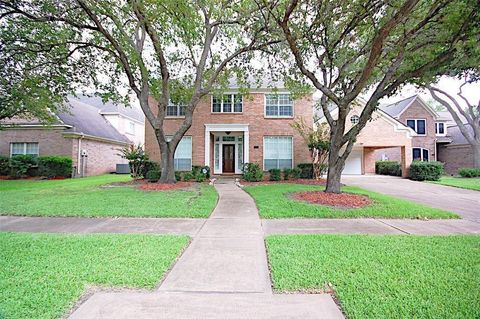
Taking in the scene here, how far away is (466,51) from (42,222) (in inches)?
521

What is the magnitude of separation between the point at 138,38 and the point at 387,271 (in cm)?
1328

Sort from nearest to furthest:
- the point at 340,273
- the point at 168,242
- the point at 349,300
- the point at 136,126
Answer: the point at 349,300 < the point at 340,273 < the point at 168,242 < the point at 136,126

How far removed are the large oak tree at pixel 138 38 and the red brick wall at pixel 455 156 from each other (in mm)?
Answer: 25681

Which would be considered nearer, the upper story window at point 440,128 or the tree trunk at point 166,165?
the tree trunk at point 166,165

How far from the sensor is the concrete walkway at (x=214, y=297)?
2555 millimetres

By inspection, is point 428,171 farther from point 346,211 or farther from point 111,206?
point 111,206

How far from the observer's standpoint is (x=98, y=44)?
11508 millimetres

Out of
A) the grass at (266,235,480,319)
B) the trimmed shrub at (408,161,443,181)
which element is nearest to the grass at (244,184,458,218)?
the grass at (266,235,480,319)

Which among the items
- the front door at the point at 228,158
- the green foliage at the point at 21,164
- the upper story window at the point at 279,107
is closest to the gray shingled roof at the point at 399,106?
the upper story window at the point at 279,107

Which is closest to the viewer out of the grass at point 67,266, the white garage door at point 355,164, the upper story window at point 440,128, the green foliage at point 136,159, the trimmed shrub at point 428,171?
the grass at point 67,266

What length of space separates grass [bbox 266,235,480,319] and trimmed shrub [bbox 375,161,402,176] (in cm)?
1864

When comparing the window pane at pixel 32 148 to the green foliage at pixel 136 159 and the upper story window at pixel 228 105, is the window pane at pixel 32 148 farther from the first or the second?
the upper story window at pixel 228 105

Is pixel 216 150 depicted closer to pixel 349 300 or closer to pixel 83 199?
pixel 83 199

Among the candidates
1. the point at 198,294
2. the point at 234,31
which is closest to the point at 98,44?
the point at 234,31
